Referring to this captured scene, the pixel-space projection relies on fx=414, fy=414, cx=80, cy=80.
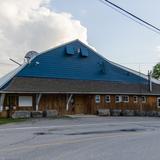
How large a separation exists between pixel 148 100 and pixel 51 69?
13.8 meters

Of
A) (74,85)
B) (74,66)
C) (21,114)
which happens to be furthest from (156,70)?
(21,114)

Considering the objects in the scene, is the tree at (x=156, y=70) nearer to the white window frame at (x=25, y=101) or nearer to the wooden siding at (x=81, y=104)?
the wooden siding at (x=81, y=104)

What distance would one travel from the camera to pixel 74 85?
45625mm

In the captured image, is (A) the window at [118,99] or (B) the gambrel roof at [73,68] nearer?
(B) the gambrel roof at [73,68]

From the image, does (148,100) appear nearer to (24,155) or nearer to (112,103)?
(112,103)

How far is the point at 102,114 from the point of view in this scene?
44.8 m

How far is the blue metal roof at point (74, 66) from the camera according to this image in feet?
147

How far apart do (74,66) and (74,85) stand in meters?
2.83

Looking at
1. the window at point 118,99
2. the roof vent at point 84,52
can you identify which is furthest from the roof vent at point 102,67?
the window at point 118,99

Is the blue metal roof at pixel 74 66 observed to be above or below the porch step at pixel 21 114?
above

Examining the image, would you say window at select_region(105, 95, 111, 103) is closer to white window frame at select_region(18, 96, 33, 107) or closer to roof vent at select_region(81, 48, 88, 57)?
roof vent at select_region(81, 48, 88, 57)

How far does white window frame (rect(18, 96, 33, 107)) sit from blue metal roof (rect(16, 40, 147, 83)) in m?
2.58

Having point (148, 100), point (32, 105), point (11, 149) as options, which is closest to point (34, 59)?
point (32, 105)

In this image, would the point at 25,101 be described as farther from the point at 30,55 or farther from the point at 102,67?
the point at 102,67
